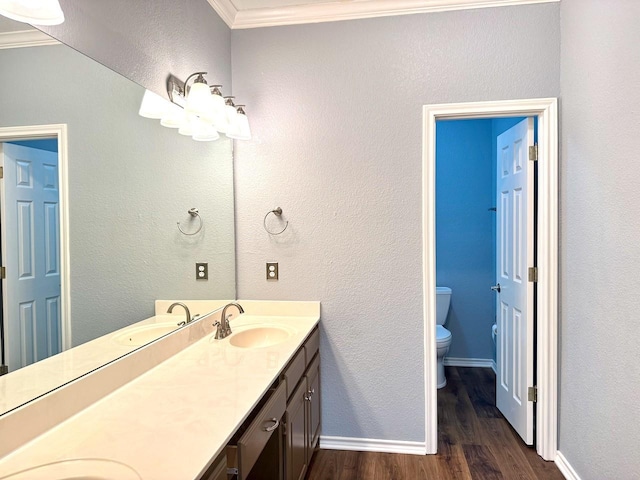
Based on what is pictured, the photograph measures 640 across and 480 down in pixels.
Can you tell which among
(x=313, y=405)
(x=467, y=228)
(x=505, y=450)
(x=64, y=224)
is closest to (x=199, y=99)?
(x=64, y=224)

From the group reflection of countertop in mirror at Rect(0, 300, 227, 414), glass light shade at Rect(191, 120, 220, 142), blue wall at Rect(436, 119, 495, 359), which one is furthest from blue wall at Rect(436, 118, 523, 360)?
reflection of countertop in mirror at Rect(0, 300, 227, 414)

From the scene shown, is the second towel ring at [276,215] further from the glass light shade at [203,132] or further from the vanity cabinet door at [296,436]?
the vanity cabinet door at [296,436]

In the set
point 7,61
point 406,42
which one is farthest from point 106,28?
point 406,42

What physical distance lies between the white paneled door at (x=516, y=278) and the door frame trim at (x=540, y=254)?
7 cm

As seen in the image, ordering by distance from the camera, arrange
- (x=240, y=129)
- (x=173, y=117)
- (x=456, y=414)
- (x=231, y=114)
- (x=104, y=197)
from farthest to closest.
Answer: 1. (x=456, y=414)
2. (x=240, y=129)
3. (x=231, y=114)
4. (x=173, y=117)
5. (x=104, y=197)

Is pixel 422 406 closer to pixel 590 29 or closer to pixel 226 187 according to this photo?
pixel 226 187

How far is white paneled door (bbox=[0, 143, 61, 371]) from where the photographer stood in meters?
1.05

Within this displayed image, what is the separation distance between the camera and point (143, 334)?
5.39 ft

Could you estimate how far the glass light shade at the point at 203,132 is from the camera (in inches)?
80.2

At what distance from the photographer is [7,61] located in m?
1.05

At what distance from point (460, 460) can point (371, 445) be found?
1.66 ft

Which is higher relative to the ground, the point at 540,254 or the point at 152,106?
the point at 152,106

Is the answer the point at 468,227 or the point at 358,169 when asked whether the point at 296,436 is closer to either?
the point at 358,169

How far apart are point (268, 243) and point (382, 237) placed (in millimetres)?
694
